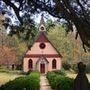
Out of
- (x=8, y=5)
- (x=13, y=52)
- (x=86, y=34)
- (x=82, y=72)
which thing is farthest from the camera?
(x=13, y=52)

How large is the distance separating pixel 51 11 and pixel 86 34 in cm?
368

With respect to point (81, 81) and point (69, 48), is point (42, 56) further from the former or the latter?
point (81, 81)

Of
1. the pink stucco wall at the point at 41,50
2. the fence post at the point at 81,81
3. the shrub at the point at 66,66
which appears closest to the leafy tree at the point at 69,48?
the shrub at the point at 66,66

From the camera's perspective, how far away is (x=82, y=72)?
32.2 feet

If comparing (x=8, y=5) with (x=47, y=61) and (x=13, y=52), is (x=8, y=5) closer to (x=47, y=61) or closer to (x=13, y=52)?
(x=47, y=61)

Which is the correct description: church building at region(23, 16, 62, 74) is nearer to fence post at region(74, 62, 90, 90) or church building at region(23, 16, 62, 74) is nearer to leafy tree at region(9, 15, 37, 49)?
leafy tree at region(9, 15, 37, 49)

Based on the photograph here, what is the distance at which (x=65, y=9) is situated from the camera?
531 inches

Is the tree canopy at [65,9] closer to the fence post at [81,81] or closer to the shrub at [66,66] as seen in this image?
the fence post at [81,81]

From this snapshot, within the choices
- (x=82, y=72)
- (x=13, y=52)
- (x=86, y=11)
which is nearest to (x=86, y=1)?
(x=86, y=11)

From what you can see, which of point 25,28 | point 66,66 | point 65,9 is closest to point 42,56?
point 66,66

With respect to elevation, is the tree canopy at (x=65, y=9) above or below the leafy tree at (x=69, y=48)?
below

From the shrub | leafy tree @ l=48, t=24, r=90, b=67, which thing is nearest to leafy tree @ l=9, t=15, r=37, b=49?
leafy tree @ l=48, t=24, r=90, b=67

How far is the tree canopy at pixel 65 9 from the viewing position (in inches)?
533

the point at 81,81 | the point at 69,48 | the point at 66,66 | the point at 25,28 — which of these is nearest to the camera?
the point at 81,81
